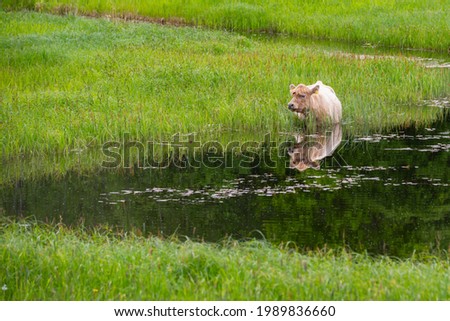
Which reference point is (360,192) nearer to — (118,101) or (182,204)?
(182,204)

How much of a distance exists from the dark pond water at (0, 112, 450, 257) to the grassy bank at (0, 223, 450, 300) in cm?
154

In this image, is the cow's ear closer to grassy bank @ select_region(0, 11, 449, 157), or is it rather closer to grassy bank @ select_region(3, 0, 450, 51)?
grassy bank @ select_region(0, 11, 449, 157)

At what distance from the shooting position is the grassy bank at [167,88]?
16.6 metres

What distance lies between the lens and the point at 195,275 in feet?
27.3

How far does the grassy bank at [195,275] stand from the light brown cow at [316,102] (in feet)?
28.7

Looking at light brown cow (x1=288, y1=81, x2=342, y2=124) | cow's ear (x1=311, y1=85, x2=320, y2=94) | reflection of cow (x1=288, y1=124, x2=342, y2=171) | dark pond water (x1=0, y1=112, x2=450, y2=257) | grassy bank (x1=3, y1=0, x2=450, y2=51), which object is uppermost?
grassy bank (x1=3, y1=0, x2=450, y2=51)

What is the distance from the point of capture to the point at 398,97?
68.5 feet

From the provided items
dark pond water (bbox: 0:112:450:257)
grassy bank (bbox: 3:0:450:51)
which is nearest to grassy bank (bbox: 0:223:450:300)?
dark pond water (bbox: 0:112:450:257)

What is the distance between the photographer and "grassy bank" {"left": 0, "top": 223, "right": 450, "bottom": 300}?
771cm

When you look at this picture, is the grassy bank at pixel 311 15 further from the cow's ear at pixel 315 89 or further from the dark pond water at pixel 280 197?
the dark pond water at pixel 280 197

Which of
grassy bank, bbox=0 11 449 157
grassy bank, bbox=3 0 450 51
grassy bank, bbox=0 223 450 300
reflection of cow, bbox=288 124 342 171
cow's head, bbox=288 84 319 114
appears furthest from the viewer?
grassy bank, bbox=3 0 450 51

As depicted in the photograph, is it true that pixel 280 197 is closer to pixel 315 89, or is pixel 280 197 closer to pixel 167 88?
pixel 315 89

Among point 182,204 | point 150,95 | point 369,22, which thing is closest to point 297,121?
point 150,95

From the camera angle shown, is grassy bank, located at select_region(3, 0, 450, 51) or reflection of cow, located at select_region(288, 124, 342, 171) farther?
grassy bank, located at select_region(3, 0, 450, 51)
